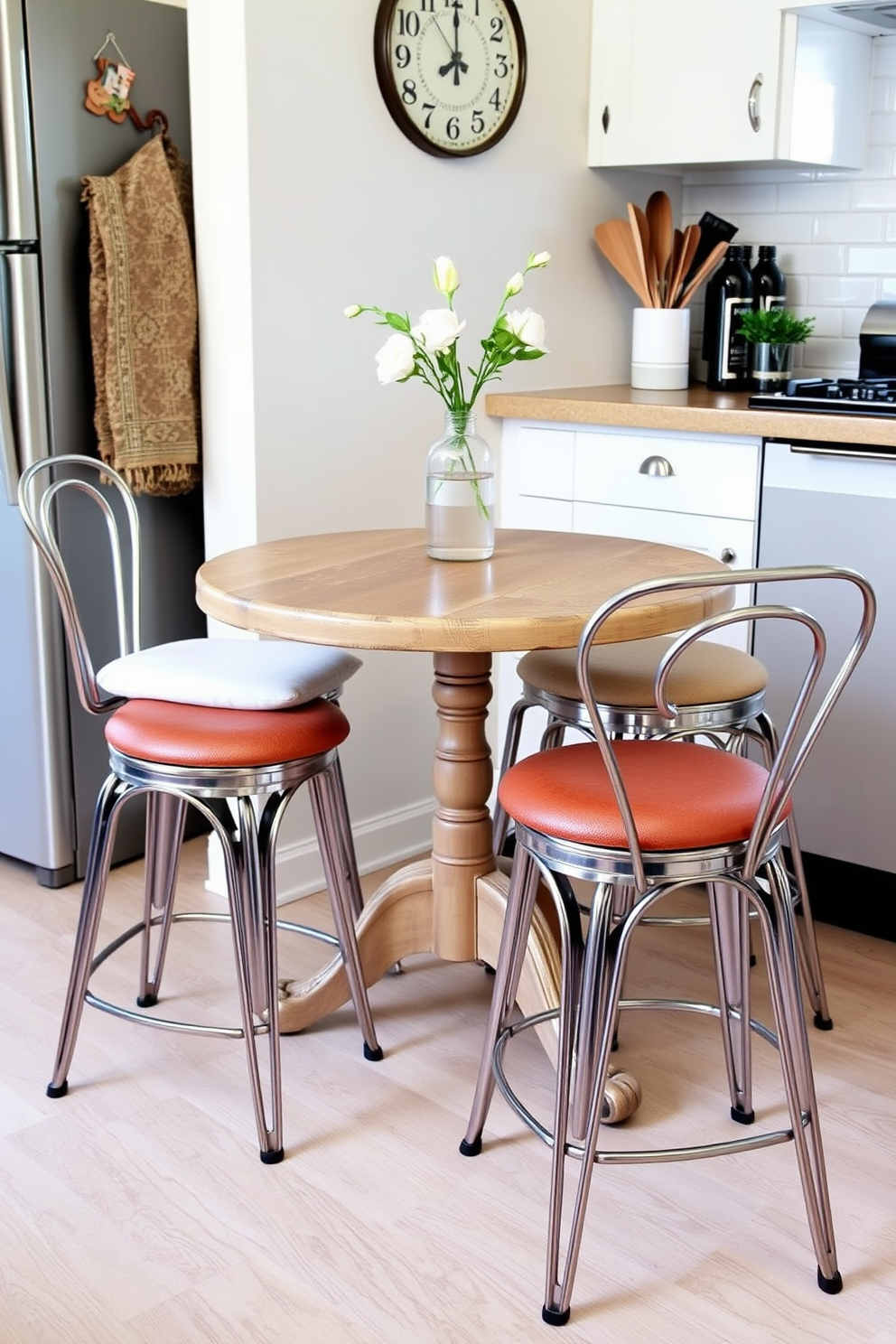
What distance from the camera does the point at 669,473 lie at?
2.97 meters

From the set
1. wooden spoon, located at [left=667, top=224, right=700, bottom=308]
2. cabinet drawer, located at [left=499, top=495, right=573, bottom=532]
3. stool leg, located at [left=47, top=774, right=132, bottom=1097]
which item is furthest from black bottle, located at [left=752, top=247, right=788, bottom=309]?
stool leg, located at [left=47, top=774, right=132, bottom=1097]

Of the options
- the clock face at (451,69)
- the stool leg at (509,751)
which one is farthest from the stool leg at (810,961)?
the clock face at (451,69)

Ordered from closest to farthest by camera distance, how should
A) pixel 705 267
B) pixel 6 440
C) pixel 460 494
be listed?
1. pixel 460 494
2. pixel 6 440
3. pixel 705 267

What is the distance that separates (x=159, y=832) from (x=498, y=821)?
0.62 meters

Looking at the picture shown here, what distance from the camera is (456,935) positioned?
233 centimetres

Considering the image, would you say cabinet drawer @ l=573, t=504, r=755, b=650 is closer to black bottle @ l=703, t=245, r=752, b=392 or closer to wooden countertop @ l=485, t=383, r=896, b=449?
wooden countertop @ l=485, t=383, r=896, b=449

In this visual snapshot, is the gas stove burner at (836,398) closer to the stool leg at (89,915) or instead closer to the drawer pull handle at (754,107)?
the drawer pull handle at (754,107)

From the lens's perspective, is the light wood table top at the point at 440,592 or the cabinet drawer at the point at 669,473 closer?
the light wood table top at the point at 440,592

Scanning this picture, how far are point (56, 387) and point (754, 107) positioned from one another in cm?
159

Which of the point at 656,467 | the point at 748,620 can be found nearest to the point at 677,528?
the point at 656,467

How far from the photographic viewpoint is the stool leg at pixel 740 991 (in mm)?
2113

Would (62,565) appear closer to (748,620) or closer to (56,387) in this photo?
(56,387)

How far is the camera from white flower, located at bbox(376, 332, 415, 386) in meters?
2.05

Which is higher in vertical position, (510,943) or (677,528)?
(677,528)
